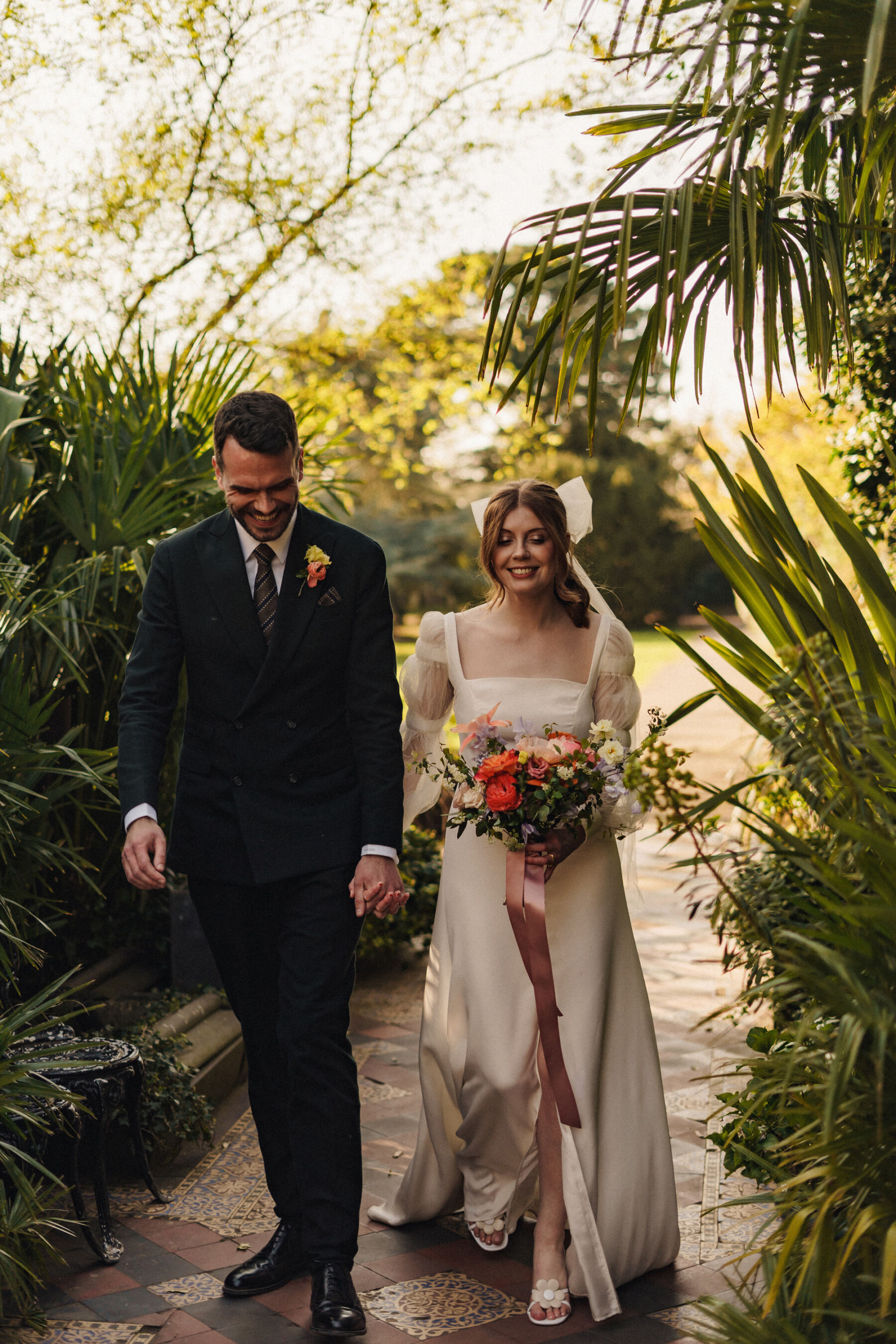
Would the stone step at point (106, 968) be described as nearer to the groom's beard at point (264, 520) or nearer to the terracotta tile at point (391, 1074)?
the terracotta tile at point (391, 1074)

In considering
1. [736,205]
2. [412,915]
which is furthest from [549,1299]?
[412,915]

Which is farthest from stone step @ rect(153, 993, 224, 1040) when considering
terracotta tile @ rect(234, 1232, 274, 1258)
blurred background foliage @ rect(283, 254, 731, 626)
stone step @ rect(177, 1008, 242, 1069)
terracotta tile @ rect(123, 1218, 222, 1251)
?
blurred background foliage @ rect(283, 254, 731, 626)

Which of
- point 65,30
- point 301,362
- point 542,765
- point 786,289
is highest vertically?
point 65,30

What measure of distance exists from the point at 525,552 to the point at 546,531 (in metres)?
0.08

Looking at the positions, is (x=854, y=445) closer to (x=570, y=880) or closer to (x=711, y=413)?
(x=570, y=880)

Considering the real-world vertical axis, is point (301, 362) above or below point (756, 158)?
above

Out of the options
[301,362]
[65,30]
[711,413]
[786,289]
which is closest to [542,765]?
[786,289]

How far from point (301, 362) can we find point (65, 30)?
3.88 m

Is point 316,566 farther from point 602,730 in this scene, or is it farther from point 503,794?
point 602,730

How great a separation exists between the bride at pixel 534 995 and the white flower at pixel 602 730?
142 mm

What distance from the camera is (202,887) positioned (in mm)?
3221

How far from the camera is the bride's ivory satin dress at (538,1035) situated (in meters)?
3.27

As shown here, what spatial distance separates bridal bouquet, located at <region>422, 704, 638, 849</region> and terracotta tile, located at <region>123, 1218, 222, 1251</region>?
1409 mm

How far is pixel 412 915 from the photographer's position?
662 centimetres
